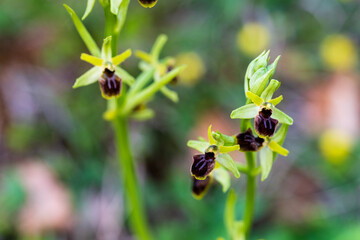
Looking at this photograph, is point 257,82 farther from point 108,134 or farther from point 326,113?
point 326,113

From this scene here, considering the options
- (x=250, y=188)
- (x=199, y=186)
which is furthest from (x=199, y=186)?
(x=250, y=188)

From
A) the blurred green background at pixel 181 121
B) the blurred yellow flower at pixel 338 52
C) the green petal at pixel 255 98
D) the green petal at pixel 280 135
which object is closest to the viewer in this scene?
the green petal at pixel 255 98

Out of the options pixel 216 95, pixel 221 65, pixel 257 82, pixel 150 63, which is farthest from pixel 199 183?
pixel 221 65

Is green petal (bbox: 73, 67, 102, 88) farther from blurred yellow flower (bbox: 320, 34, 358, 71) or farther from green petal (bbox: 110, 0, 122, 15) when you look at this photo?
blurred yellow flower (bbox: 320, 34, 358, 71)

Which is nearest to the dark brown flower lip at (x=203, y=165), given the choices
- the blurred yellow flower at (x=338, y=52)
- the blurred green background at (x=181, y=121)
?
the blurred green background at (x=181, y=121)

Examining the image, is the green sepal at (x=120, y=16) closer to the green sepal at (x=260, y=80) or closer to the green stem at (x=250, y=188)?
the green sepal at (x=260, y=80)

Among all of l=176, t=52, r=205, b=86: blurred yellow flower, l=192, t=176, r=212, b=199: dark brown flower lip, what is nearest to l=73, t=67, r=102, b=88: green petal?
l=192, t=176, r=212, b=199: dark brown flower lip
